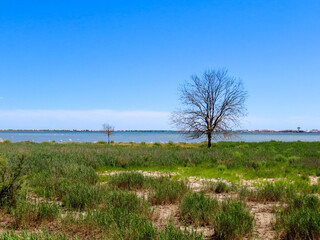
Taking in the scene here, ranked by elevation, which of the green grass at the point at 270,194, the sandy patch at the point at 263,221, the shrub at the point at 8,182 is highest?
the shrub at the point at 8,182

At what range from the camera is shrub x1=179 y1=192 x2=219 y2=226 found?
5.00 m

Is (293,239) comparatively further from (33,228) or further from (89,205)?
(33,228)

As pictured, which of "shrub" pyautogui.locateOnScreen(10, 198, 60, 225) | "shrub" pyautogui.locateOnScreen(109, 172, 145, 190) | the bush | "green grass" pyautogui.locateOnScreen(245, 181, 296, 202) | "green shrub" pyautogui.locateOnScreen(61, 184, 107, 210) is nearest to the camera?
the bush

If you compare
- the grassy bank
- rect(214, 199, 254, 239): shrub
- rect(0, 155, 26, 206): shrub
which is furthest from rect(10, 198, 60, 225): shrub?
rect(214, 199, 254, 239): shrub

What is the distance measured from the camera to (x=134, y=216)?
463cm

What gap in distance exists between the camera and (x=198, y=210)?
528cm

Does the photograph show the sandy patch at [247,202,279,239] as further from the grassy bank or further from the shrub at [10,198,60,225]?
the shrub at [10,198,60,225]

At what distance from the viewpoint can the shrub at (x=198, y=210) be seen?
5004 mm

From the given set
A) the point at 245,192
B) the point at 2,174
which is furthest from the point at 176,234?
the point at 2,174

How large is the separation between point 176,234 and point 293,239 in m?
2.11

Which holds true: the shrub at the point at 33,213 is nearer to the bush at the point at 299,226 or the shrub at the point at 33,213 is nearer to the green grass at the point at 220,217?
the green grass at the point at 220,217

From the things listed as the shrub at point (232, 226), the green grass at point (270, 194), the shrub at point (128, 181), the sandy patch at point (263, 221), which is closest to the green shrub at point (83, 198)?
the shrub at point (128, 181)

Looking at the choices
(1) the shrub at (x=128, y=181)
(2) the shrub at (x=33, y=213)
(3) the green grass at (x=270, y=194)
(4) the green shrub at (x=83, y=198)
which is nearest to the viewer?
(2) the shrub at (x=33, y=213)

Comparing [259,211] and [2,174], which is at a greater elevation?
[2,174]
